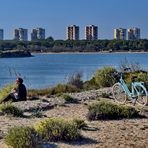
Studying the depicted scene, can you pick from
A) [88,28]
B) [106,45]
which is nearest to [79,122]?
[106,45]

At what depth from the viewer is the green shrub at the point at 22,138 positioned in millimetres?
10308

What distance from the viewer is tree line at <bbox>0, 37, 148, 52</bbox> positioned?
433ft

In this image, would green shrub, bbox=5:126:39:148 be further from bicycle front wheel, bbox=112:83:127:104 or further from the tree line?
the tree line

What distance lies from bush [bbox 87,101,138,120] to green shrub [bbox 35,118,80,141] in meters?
2.34

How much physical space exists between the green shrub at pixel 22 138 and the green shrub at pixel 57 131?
570mm

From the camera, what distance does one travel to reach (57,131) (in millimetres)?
11328

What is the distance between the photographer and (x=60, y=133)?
446 inches

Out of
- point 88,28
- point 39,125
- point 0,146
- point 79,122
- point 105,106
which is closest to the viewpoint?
point 0,146

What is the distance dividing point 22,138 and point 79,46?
13046 cm

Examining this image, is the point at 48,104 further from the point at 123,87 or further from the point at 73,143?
the point at 73,143

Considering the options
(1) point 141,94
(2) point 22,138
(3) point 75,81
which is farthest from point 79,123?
(3) point 75,81

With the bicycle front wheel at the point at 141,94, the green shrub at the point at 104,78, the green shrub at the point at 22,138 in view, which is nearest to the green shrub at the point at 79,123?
the green shrub at the point at 22,138

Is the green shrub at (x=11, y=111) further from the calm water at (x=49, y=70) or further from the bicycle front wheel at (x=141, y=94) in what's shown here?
the calm water at (x=49, y=70)

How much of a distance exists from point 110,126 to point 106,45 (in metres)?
121
